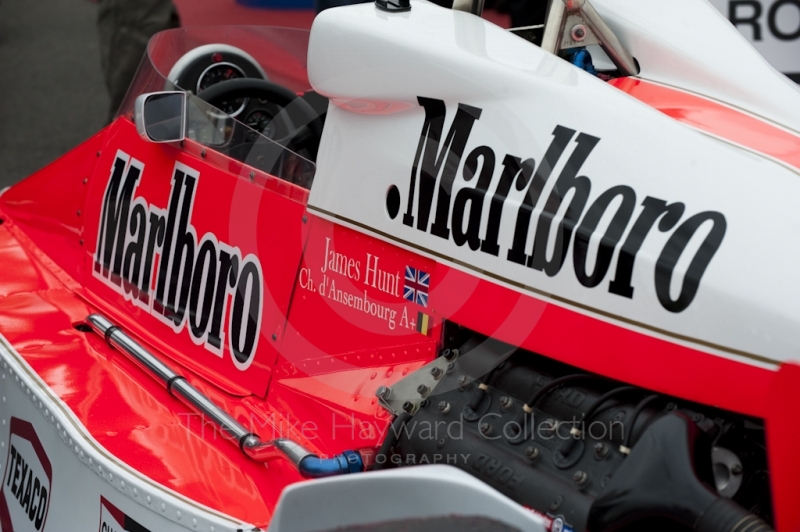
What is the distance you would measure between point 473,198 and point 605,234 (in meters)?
0.31

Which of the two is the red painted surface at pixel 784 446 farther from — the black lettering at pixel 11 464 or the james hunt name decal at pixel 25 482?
the black lettering at pixel 11 464

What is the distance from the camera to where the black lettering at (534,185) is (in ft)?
6.18

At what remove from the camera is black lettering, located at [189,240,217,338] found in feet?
8.75

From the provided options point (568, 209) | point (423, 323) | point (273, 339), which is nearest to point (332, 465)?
point (423, 323)

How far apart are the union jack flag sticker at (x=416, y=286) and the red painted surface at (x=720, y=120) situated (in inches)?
24.4

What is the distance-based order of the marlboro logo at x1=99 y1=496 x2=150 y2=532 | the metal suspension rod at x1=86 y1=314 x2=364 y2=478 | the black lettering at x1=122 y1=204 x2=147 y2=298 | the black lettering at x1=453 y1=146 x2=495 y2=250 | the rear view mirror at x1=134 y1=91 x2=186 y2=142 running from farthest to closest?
1. the black lettering at x1=122 y1=204 x2=147 y2=298
2. the rear view mirror at x1=134 y1=91 x2=186 y2=142
3. the marlboro logo at x1=99 y1=496 x2=150 y2=532
4. the metal suspension rod at x1=86 y1=314 x2=364 y2=478
5. the black lettering at x1=453 y1=146 x2=495 y2=250

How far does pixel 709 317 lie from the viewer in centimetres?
167

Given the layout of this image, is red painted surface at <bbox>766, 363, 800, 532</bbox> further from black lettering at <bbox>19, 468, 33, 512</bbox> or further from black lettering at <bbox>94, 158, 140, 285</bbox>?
black lettering at <bbox>94, 158, 140, 285</bbox>

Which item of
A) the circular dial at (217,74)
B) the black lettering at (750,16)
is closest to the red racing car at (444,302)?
the circular dial at (217,74)

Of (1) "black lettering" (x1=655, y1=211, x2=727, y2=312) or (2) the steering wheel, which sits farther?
(2) the steering wheel

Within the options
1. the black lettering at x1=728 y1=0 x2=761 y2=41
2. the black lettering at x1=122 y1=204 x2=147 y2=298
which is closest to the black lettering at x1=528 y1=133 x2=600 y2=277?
the black lettering at x1=122 y1=204 x2=147 y2=298

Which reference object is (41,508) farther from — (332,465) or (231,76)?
(231,76)

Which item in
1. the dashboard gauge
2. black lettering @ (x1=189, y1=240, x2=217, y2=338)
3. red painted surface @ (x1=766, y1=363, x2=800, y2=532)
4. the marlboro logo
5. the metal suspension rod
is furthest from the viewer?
the dashboard gauge

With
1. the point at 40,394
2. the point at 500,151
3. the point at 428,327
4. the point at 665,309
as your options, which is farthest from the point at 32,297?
the point at 665,309
